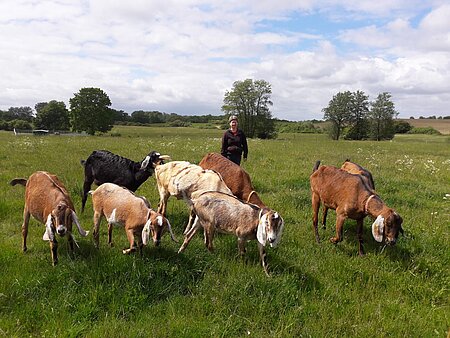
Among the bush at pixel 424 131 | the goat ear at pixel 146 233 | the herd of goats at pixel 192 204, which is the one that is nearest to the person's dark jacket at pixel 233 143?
the herd of goats at pixel 192 204

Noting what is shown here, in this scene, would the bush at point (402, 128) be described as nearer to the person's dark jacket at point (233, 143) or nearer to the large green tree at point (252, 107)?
the large green tree at point (252, 107)

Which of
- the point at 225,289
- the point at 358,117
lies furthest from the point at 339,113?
the point at 225,289

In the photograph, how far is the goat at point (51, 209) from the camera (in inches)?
198

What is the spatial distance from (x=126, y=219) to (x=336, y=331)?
342 centimetres

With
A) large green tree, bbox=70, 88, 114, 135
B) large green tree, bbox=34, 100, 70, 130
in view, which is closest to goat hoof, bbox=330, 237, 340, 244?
large green tree, bbox=70, 88, 114, 135

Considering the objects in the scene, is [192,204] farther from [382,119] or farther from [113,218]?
[382,119]

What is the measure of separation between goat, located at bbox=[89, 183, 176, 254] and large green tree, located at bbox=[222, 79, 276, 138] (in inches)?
2578

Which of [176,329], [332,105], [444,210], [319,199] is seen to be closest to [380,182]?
[444,210]

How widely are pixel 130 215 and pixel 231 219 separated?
5.26ft

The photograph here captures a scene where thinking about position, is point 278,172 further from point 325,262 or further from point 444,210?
point 325,262

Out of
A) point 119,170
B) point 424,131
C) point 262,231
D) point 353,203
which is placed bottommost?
point 262,231

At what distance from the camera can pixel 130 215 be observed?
5641mm

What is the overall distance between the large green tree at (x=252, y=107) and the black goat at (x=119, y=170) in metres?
63.4

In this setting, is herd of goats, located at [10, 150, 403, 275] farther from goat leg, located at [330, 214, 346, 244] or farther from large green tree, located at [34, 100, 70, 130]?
large green tree, located at [34, 100, 70, 130]
